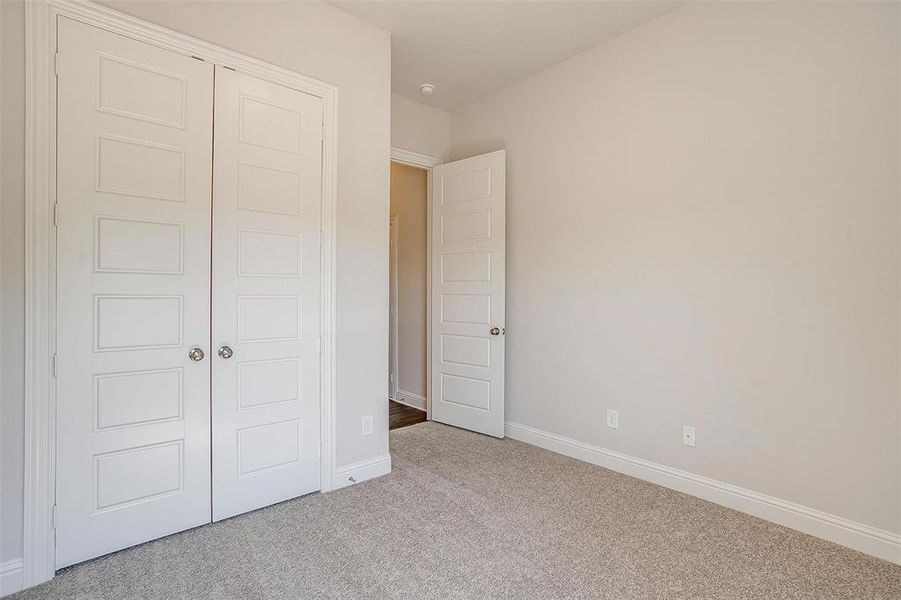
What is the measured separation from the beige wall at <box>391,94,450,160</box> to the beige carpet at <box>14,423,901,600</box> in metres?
2.89

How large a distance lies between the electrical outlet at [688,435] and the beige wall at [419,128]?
3.08 m

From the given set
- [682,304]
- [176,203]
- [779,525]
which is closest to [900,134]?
[682,304]

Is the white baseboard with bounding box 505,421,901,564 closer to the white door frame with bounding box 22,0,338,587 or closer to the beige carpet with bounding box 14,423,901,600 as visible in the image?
the beige carpet with bounding box 14,423,901,600

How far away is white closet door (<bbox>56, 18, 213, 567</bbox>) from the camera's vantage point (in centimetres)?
197

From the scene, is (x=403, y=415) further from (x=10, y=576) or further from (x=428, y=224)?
(x=10, y=576)

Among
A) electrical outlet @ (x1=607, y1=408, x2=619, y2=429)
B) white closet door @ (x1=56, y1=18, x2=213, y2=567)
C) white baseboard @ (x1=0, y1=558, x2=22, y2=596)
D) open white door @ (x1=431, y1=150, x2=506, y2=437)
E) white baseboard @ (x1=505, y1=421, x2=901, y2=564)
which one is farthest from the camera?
open white door @ (x1=431, y1=150, x2=506, y2=437)

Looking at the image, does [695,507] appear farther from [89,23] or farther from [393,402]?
[89,23]

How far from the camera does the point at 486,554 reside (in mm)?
2088

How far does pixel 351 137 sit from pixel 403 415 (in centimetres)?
276

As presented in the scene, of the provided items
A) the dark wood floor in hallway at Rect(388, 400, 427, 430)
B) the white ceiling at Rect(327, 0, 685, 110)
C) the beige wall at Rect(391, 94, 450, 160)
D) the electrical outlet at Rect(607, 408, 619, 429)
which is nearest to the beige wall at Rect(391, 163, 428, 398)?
the dark wood floor in hallway at Rect(388, 400, 427, 430)

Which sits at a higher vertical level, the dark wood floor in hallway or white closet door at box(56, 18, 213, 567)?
white closet door at box(56, 18, 213, 567)

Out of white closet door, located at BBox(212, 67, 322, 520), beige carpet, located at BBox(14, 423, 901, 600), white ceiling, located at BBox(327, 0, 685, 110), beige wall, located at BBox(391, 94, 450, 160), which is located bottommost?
beige carpet, located at BBox(14, 423, 901, 600)

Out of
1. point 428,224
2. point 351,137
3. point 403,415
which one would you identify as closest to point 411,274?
point 428,224

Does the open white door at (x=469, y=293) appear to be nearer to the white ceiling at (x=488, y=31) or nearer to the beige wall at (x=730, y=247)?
the beige wall at (x=730, y=247)
